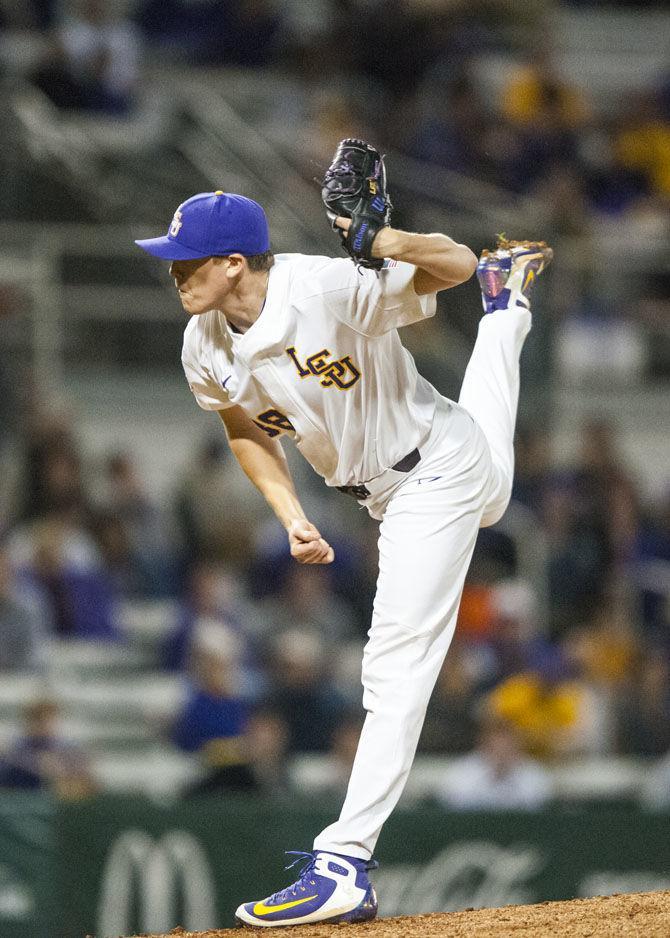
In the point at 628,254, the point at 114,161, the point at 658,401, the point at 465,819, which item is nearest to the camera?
the point at 465,819

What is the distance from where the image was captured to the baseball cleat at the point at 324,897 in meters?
4.14

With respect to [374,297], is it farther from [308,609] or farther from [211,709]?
[308,609]

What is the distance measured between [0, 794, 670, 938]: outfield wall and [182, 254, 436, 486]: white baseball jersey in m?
3.31

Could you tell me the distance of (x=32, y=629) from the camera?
27.5ft

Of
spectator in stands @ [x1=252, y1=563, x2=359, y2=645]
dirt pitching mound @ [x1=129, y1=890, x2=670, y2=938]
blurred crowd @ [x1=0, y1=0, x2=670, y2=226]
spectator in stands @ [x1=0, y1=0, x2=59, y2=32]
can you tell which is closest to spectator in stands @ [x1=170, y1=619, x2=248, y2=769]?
spectator in stands @ [x1=252, y1=563, x2=359, y2=645]

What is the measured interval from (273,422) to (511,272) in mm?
1114

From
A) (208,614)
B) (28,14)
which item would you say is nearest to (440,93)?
(28,14)

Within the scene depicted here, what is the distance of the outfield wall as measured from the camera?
23.6 feet

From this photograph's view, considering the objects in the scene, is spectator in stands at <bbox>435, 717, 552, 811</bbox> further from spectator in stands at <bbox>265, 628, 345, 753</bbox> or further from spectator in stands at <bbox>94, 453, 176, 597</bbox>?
spectator in stands at <bbox>94, 453, 176, 597</bbox>

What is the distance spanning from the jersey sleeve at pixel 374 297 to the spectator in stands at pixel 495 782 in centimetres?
440

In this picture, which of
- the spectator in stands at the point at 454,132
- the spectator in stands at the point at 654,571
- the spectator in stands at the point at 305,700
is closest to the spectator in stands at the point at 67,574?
the spectator in stands at the point at 305,700

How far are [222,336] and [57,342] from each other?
15.9 ft

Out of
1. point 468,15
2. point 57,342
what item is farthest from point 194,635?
point 468,15

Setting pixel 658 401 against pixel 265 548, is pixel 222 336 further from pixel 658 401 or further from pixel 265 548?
pixel 658 401
